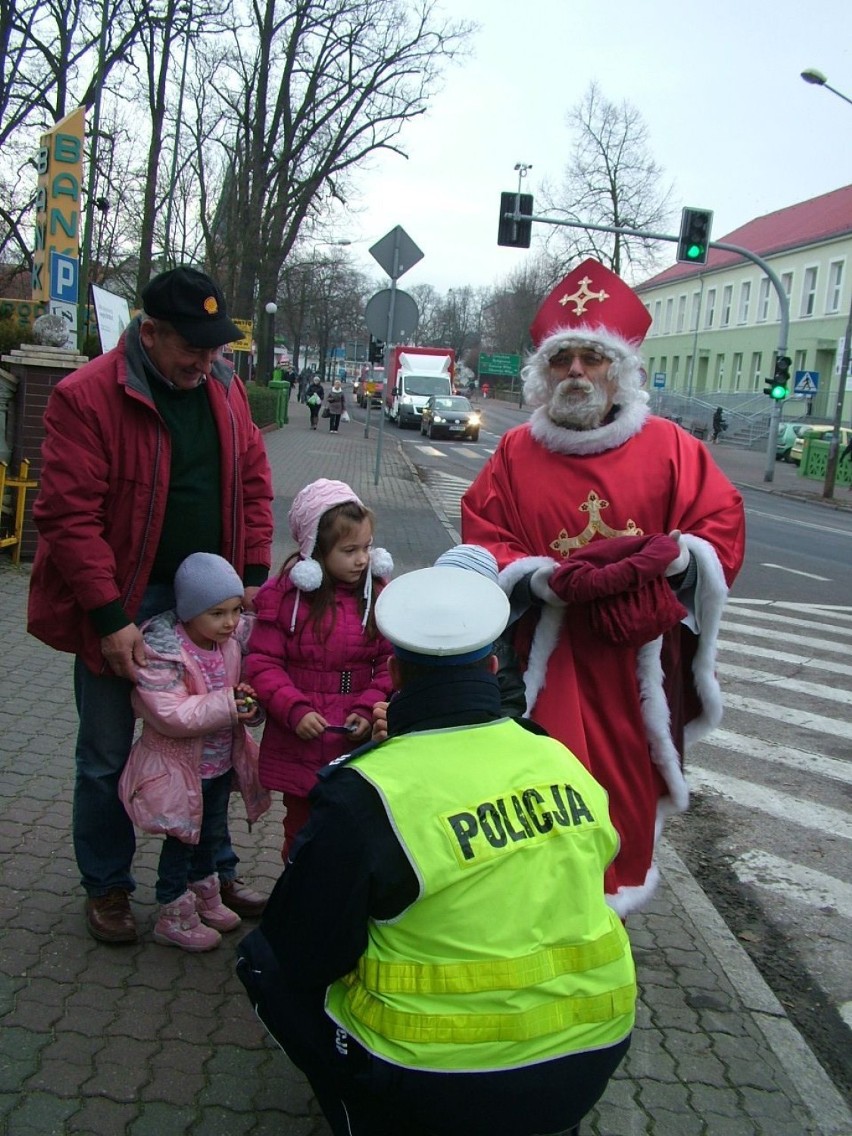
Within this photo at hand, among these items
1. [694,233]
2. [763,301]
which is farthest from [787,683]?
[763,301]

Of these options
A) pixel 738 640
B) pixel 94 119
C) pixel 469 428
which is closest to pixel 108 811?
pixel 738 640

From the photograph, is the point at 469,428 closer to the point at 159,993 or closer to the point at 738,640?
the point at 738,640

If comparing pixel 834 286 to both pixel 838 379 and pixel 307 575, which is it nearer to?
pixel 838 379

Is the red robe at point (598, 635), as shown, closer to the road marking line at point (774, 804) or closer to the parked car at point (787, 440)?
the road marking line at point (774, 804)

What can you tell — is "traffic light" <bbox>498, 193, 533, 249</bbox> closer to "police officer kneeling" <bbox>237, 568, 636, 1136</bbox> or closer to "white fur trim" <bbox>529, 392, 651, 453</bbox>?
"white fur trim" <bbox>529, 392, 651, 453</bbox>

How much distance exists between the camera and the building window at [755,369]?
5420cm

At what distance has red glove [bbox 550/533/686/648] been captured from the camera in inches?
113

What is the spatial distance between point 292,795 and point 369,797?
1425 mm

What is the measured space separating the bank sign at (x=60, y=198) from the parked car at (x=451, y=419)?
27.5 meters

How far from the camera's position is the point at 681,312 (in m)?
65.6

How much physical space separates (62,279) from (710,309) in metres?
54.9

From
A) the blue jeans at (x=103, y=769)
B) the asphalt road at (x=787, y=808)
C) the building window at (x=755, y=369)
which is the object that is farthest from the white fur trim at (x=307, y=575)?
the building window at (x=755, y=369)

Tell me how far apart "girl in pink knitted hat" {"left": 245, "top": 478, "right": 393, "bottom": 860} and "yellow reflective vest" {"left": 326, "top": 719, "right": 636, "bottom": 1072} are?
1.20 m

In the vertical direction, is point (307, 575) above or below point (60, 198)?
below
